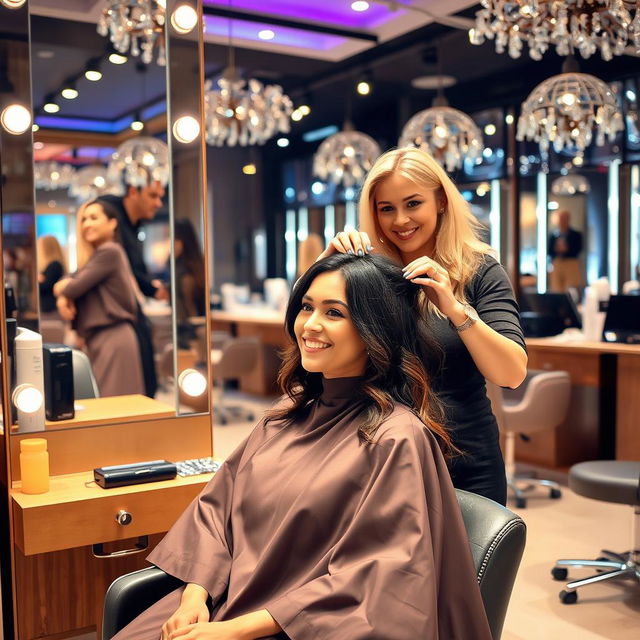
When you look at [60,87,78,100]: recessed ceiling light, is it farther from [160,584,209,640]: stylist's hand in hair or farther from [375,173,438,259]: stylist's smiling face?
[160,584,209,640]: stylist's hand in hair

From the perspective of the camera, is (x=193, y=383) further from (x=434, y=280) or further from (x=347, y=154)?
(x=347, y=154)

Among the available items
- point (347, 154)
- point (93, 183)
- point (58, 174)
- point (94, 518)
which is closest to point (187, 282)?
point (94, 518)

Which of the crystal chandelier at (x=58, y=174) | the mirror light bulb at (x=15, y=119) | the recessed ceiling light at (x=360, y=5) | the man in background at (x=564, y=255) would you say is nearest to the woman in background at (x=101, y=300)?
the mirror light bulb at (x=15, y=119)

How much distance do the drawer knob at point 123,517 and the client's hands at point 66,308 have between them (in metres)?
1.23

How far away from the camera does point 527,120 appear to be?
416 cm

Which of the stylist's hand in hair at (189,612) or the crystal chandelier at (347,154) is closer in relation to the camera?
the stylist's hand in hair at (189,612)

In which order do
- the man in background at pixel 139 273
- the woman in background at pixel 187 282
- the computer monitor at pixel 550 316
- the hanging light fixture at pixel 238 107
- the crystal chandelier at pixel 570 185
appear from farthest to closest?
the crystal chandelier at pixel 570 185 → the hanging light fixture at pixel 238 107 → the computer monitor at pixel 550 316 → the man in background at pixel 139 273 → the woman in background at pixel 187 282

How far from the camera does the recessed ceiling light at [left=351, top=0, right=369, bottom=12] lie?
5438mm

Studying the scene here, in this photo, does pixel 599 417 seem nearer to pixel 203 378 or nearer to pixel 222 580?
pixel 203 378

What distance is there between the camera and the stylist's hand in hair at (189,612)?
55.9 inches

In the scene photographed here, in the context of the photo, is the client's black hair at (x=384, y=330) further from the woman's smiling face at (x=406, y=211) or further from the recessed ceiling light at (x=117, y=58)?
the recessed ceiling light at (x=117, y=58)

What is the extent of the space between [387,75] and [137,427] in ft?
18.2

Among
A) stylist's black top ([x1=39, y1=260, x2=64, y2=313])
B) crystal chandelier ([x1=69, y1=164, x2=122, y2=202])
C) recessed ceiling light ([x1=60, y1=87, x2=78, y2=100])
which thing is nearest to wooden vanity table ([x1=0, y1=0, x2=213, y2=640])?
stylist's black top ([x1=39, y1=260, x2=64, y2=313])

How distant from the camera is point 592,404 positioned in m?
4.59
